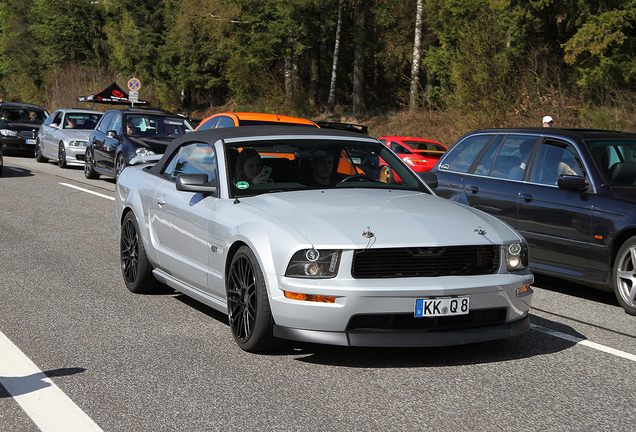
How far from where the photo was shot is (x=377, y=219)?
197 inches

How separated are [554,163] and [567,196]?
1.72ft

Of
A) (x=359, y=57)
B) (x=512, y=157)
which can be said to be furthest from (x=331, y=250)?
(x=359, y=57)

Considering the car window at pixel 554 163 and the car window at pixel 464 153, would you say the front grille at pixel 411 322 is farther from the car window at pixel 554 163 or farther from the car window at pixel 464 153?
the car window at pixel 464 153

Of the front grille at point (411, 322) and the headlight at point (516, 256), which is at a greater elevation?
the headlight at point (516, 256)

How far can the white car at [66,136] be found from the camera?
72.5ft

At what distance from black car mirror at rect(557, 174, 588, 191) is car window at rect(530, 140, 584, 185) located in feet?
0.91

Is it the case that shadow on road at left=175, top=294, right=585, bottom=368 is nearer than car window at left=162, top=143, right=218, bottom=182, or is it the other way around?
shadow on road at left=175, top=294, right=585, bottom=368

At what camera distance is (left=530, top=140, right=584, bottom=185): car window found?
7.84 meters

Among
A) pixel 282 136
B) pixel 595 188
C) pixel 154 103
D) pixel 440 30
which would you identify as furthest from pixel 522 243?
pixel 154 103

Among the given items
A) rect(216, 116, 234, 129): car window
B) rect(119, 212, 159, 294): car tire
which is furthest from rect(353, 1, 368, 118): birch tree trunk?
rect(119, 212, 159, 294): car tire

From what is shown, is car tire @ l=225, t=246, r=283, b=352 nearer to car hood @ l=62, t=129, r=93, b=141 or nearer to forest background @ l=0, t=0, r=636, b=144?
car hood @ l=62, t=129, r=93, b=141

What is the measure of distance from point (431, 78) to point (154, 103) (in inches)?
1235

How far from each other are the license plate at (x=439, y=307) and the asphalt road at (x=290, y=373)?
39 centimetres

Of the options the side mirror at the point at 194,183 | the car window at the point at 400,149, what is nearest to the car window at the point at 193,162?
the side mirror at the point at 194,183
